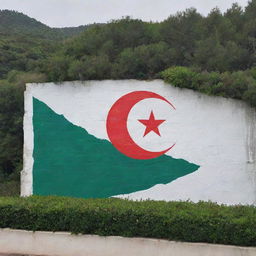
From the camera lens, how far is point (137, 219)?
24.2ft

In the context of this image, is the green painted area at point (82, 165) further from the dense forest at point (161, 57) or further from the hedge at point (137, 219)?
the hedge at point (137, 219)

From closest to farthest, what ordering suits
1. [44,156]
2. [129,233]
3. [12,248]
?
[129,233] → [12,248] → [44,156]

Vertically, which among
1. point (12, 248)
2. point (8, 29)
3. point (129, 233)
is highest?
point (8, 29)

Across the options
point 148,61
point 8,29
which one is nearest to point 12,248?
point 148,61

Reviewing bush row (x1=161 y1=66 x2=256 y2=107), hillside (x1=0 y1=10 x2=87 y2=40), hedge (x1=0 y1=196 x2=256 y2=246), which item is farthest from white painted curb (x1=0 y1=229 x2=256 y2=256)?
hillside (x1=0 y1=10 x2=87 y2=40)

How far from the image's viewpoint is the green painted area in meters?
12.2

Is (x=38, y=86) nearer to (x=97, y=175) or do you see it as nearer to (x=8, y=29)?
(x=97, y=175)

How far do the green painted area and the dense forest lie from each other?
142 centimetres

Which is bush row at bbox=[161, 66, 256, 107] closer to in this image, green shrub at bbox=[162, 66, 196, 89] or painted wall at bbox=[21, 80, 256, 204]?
green shrub at bbox=[162, 66, 196, 89]

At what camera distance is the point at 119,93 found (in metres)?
12.5

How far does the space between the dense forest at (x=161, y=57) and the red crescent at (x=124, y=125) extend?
0.80 meters

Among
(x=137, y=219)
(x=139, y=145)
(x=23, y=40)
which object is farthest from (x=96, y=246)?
(x=23, y=40)

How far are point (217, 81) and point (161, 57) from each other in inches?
79.7

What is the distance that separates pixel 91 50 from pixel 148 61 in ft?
6.70
